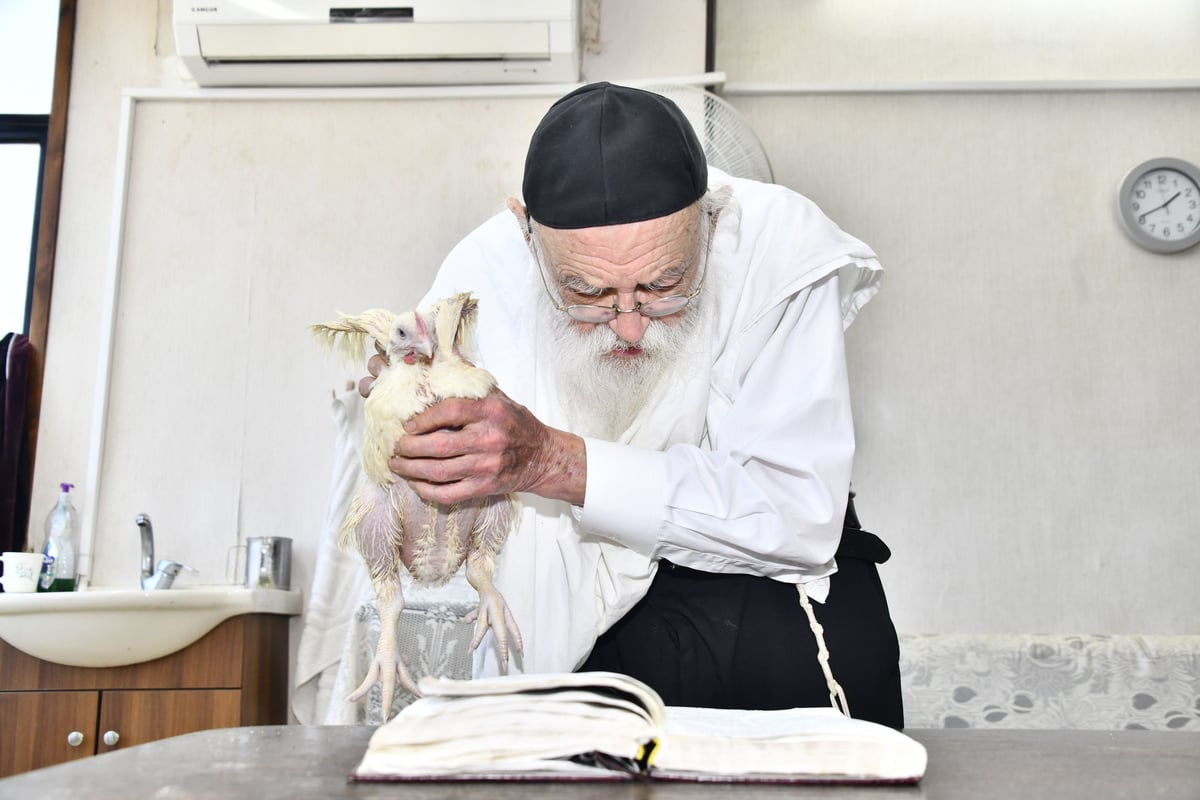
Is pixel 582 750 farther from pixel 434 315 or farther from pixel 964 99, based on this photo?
pixel 964 99

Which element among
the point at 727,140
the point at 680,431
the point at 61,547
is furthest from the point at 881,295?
the point at 61,547

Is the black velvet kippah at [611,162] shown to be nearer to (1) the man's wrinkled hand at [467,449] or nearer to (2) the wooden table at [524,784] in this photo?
(1) the man's wrinkled hand at [467,449]

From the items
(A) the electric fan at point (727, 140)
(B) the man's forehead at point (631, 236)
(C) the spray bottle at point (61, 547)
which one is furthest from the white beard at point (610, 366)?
(C) the spray bottle at point (61, 547)

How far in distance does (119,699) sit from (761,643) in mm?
2261

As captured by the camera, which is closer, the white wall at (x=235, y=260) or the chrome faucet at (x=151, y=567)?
the chrome faucet at (x=151, y=567)

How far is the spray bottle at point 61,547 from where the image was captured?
3492 mm

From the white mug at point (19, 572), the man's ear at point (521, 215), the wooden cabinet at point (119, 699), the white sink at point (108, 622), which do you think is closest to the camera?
the man's ear at point (521, 215)

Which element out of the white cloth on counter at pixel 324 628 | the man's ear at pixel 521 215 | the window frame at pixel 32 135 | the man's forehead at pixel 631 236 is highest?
the window frame at pixel 32 135

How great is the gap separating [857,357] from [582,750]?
308 cm

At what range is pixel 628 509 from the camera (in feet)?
5.15

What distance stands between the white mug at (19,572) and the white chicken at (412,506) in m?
2.21

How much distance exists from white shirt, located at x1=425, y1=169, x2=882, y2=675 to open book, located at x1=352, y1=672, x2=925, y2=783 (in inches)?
23.9

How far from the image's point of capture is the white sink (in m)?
2.95

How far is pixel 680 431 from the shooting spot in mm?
1817
